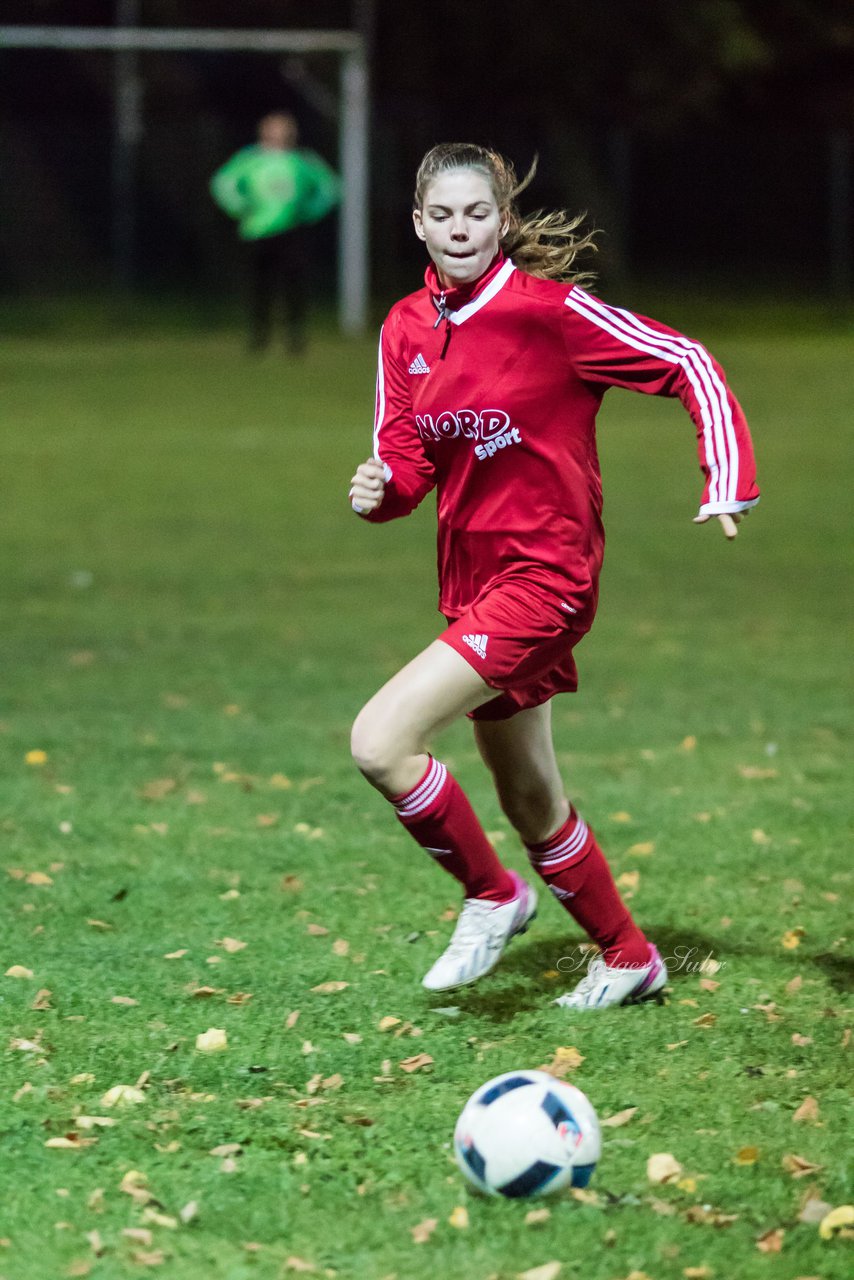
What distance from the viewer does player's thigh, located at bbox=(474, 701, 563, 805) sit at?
185 inches

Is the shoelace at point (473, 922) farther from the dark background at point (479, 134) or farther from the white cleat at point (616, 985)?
the dark background at point (479, 134)

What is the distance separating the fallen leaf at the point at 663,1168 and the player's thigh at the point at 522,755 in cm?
111

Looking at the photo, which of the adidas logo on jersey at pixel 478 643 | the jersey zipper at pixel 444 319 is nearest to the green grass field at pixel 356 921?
the adidas logo on jersey at pixel 478 643

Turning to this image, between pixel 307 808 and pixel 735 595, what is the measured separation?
458 cm

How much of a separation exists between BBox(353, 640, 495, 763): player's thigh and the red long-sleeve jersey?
270mm

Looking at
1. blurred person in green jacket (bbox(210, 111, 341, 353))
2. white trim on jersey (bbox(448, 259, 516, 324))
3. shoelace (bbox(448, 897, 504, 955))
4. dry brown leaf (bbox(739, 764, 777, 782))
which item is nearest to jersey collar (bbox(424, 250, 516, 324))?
white trim on jersey (bbox(448, 259, 516, 324))

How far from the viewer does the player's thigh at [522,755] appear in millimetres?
4703

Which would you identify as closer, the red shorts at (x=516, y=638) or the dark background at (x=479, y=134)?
the red shorts at (x=516, y=638)

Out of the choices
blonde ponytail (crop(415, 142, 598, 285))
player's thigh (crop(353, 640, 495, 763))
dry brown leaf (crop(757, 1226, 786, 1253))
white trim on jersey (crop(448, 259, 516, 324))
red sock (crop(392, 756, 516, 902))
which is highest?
blonde ponytail (crop(415, 142, 598, 285))

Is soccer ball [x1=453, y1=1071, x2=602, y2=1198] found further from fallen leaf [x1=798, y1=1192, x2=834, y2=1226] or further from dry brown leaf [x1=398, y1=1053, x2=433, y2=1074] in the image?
dry brown leaf [x1=398, y1=1053, x2=433, y2=1074]

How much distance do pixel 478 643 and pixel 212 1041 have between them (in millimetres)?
1068

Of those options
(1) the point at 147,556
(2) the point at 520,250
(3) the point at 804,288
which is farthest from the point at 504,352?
(3) the point at 804,288

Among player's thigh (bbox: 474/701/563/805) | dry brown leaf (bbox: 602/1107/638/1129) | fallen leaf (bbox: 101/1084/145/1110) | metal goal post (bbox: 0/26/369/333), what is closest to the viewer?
dry brown leaf (bbox: 602/1107/638/1129)

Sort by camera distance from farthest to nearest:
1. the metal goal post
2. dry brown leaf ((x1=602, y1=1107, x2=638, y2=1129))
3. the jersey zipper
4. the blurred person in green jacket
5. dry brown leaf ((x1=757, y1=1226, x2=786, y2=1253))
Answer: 1. the metal goal post
2. the blurred person in green jacket
3. the jersey zipper
4. dry brown leaf ((x1=602, y1=1107, x2=638, y2=1129))
5. dry brown leaf ((x1=757, y1=1226, x2=786, y2=1253))
